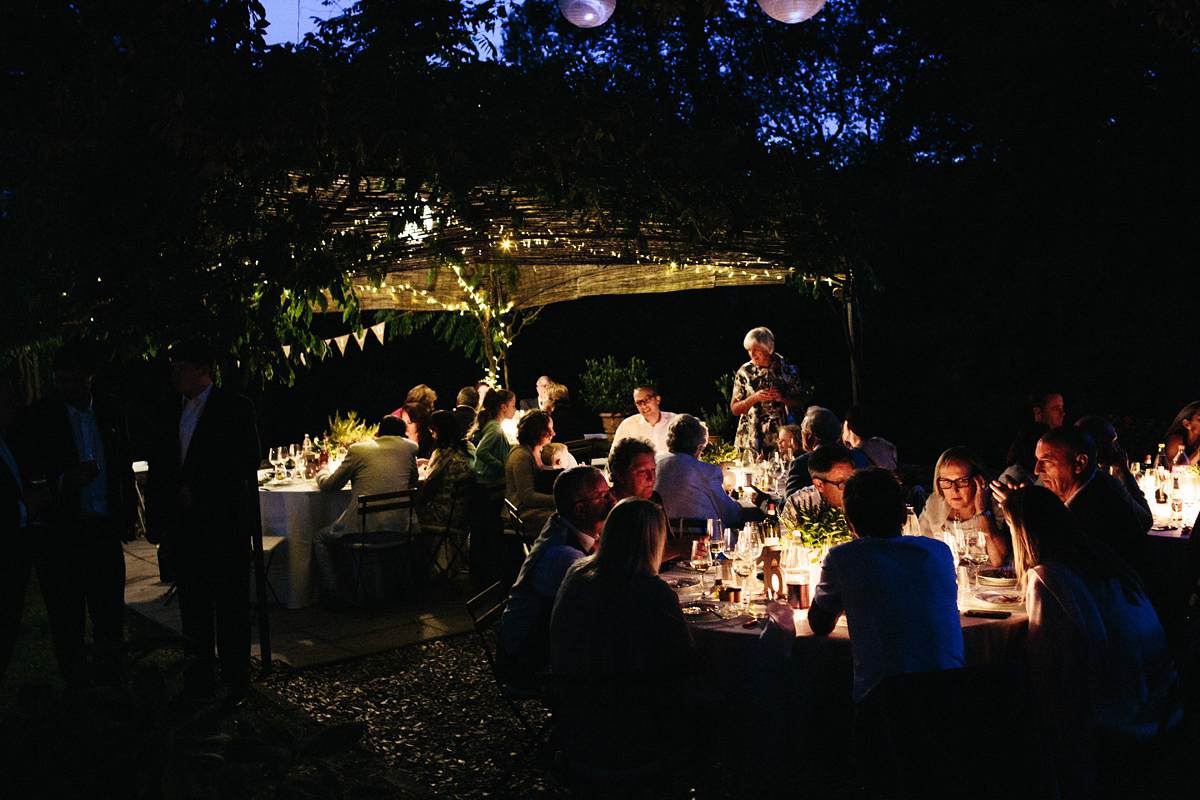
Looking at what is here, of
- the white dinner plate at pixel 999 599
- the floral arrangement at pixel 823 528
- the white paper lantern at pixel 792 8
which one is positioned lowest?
the white dinner plate at pixel 999 599

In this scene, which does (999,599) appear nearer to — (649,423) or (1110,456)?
(1110,456)

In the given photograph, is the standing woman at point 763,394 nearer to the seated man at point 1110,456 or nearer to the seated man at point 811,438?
the seated man at point 811,438

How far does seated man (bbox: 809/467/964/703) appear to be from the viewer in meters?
2.77

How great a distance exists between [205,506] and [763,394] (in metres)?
4.53

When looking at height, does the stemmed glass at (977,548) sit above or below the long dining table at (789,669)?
above

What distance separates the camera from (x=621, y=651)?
2770 millimetres

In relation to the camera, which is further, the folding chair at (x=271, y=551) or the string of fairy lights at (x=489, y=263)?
the folding chair at (x=271, y=551)

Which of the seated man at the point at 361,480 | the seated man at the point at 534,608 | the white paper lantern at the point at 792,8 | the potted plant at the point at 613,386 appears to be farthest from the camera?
the potted plant at the point at 613,386

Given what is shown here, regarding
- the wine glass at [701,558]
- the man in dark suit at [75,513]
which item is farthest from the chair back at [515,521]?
the man in dark suit at [75,513]

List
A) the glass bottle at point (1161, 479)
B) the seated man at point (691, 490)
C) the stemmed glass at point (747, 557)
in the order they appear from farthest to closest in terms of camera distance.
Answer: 1. the glass bottle at point (1161, 479)
2. the seated man at point (691, 490)
3. the stemmed glass at point (747, 557)

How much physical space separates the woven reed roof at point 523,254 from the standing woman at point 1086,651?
406 centimetres

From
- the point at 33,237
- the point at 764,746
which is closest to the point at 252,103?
the point at 33,237

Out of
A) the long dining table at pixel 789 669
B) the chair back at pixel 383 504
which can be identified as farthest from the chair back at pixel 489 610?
the chair back at pixel 383 504

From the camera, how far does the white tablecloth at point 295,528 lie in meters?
6.59
